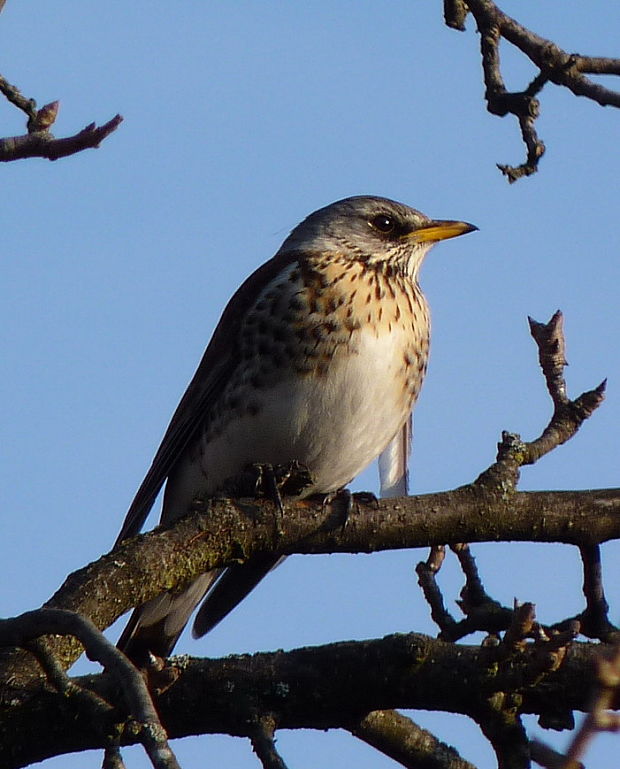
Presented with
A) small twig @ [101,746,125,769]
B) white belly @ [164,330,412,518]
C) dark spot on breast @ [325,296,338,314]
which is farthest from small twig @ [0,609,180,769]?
dark spot on breast @ [325,296,338,314]

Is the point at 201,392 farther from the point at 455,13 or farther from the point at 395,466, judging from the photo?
the point at 455,13

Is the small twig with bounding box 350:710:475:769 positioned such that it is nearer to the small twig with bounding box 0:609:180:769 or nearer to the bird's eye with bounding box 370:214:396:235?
the small twig with bounding box 0:609:180:769

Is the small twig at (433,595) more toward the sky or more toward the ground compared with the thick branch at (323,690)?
more toward the sky

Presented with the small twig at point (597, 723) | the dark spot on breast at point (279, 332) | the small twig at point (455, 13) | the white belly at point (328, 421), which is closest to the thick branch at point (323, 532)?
the white belly at point (328, 421)

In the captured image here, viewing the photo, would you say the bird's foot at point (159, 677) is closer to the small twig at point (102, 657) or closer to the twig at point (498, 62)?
the small twig at point (102, 657)

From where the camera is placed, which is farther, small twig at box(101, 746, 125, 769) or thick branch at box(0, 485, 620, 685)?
thick branch at box(0, 485, 620, 685)

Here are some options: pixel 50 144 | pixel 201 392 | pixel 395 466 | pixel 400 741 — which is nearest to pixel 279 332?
pixel 201 392
